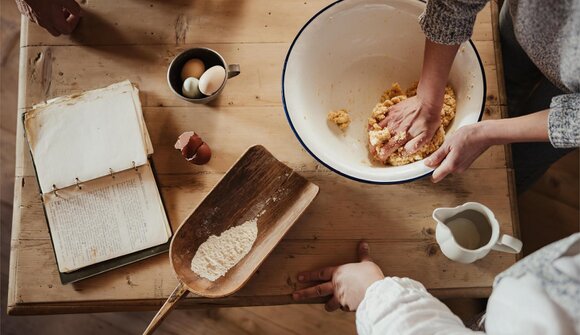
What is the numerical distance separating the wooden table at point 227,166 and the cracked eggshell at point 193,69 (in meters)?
0.06

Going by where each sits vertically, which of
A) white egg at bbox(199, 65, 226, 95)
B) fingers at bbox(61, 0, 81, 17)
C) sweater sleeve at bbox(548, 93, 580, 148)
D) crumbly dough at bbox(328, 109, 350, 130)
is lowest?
crumbly dough at bbox(328, 109, 350, 130)

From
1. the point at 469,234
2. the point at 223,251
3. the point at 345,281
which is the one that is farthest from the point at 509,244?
the point at 223,251

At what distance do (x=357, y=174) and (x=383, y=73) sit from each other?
30 centimetres

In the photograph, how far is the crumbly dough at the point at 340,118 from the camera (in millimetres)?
996

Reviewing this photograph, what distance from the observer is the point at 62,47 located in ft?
3.48

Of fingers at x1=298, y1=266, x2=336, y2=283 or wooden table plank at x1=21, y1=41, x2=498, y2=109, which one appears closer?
fingers at x1=298, y1=266, x2=336, y2=283

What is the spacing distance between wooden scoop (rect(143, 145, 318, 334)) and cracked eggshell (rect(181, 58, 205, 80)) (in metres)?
0.21

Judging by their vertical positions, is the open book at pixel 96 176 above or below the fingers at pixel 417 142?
below

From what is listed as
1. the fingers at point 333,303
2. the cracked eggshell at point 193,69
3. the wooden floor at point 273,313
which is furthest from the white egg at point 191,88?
the wooden floor at point 273,313

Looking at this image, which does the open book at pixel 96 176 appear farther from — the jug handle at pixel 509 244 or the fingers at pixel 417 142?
the jug handle at pixel 509 244

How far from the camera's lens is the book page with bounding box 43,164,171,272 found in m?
0.94

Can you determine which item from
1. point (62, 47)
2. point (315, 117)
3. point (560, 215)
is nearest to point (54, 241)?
point (62, 47)

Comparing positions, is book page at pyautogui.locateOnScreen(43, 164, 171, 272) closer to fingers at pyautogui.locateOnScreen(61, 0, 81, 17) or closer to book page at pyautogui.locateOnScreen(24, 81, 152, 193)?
book page at pyautogui.locateOnScreen(24, 81, 152, 193)

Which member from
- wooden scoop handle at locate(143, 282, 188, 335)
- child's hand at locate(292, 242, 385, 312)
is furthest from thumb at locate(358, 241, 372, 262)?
wooden scoop handle at locate(143, 282, 188, 335)
